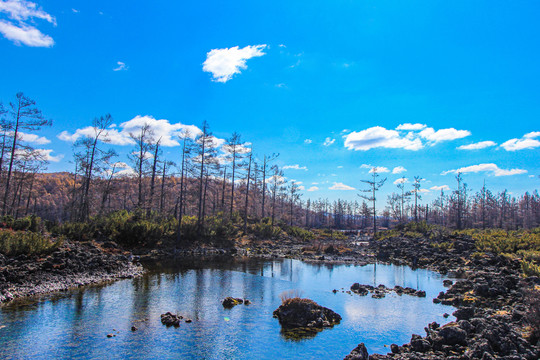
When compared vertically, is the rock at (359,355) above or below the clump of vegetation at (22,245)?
below

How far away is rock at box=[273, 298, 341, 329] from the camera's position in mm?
11023

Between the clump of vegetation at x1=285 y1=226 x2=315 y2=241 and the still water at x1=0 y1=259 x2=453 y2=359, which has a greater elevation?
the clump of vegetation at x1=285 y1=226 x2=315 y2=241

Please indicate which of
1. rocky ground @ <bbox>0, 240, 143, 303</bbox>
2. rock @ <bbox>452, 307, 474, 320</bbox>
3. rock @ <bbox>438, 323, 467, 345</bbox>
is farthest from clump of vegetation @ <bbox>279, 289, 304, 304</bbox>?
rocky ground @ <bbox>0, 240, 143, 303</bbox>

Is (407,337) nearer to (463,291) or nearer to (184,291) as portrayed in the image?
(463,291)

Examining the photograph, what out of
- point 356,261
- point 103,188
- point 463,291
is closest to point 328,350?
point 463,291

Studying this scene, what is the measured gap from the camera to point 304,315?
11.3 metres

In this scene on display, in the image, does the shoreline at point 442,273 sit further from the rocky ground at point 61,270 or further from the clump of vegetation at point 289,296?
the clump of vegetation at point 289,296

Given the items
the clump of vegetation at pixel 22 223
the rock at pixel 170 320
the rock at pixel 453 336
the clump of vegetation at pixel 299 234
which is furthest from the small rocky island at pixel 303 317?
the clump of vegetation at pixel 299 234

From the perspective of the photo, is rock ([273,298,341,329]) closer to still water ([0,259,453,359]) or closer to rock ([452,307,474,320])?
still water ([0,259,453,359])

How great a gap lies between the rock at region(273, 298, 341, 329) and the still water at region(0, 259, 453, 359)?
1.12 ft

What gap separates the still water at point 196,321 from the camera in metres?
8.76

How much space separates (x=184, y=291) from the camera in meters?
15.5

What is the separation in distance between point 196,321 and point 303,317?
12.3ft

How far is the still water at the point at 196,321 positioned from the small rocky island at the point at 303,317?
336 mm
